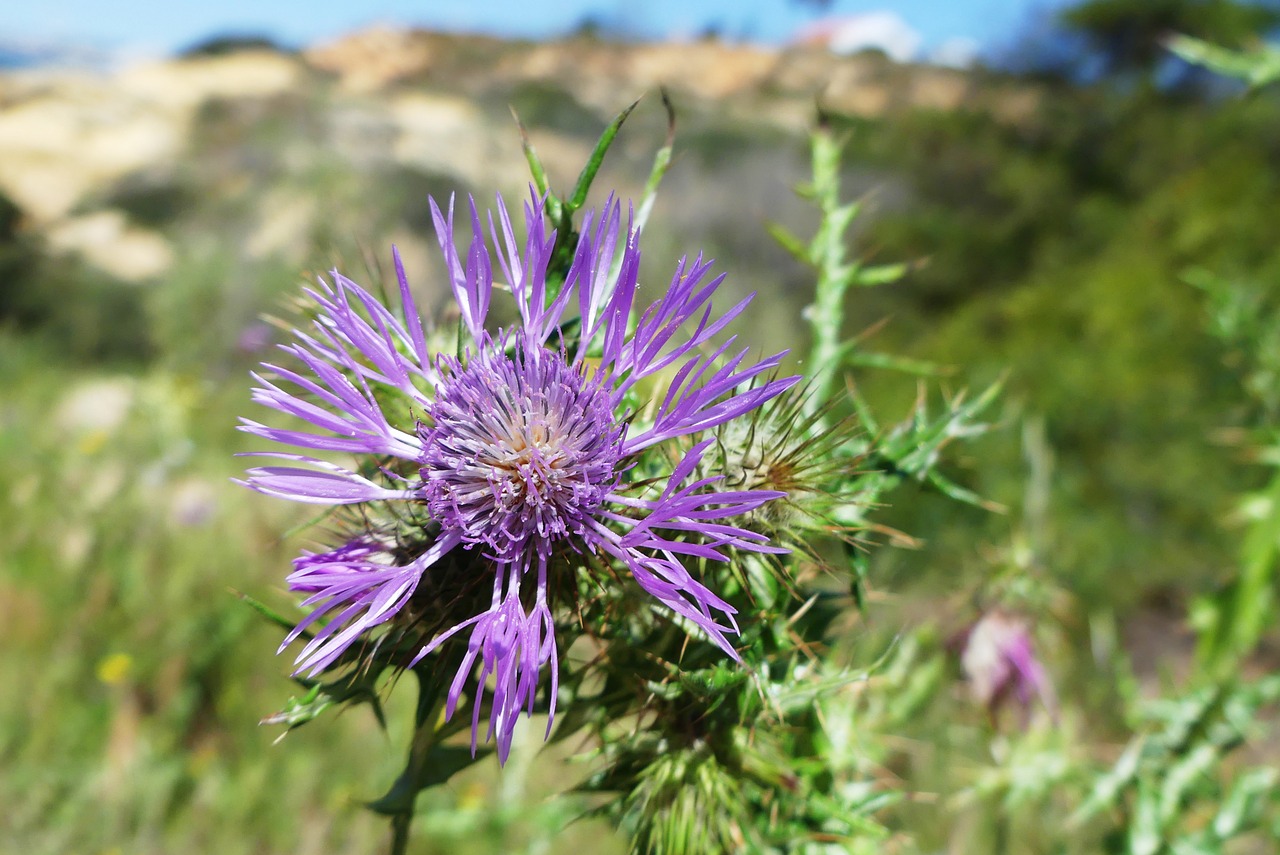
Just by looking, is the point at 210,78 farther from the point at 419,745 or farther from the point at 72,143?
the point at 419,745

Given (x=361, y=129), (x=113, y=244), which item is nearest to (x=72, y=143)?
(x=113, y=244)

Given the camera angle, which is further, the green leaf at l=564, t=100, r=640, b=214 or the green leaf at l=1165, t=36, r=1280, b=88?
the green leaf at l=1165, t=36, r=1280, b=88

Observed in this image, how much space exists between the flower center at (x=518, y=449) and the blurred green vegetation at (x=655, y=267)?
1.10 ft

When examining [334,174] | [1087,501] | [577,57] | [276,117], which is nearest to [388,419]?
[1087,501]

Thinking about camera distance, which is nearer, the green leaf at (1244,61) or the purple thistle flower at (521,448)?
the purple thistle flower at (521,448)

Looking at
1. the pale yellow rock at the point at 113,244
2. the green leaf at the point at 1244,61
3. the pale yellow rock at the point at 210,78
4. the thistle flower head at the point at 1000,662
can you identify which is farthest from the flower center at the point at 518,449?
the pale yellow rock at the point at 210,78

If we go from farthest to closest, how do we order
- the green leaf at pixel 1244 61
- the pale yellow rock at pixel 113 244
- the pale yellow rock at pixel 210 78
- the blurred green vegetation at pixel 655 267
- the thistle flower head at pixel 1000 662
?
the pale yellow rock at pixel 210 78 < the pale yellow rock at pixel 113 244 < the blurred green vegetation at pixel 655 267 < the thistle flower head at pixel 1000 662 < the green leaf at pixel 1244 61

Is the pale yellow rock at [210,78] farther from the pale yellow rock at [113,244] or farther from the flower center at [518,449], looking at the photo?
the flower center at [518,449]

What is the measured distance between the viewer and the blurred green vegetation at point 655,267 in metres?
3.96

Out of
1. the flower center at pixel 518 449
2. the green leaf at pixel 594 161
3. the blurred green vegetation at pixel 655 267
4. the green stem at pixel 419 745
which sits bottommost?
the blurred green vegetation at pixel 655 267

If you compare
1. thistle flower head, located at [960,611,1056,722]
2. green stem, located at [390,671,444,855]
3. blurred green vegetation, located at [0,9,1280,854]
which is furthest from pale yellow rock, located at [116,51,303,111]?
green stem, located at [390,671,444,855]

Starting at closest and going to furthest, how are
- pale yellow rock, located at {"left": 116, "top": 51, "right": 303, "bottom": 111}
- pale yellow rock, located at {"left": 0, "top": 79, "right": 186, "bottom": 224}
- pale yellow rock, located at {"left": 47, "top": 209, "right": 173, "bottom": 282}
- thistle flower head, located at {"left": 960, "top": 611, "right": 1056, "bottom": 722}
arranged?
thistle flower head, located at {"left": 960, "top": 611, "right": 1056, "bottom": 722} → pale yellow rock, located at {"left": 47, "top": 209, "right": 173, "bottom": 282} → pale yellow rock, located at {"left": 0, "top": 79, "right": 186, "bottom": 224} → pale yellow rock, located at {"left": 116, "top": 51, "right": 303, "bottom": 111}

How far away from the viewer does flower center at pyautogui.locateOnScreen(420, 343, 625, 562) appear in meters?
1.20

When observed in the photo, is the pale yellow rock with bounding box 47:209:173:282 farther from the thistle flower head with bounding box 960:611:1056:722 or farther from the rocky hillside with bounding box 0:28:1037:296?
the thistle flower head with bounding box 960:611:1056:722
